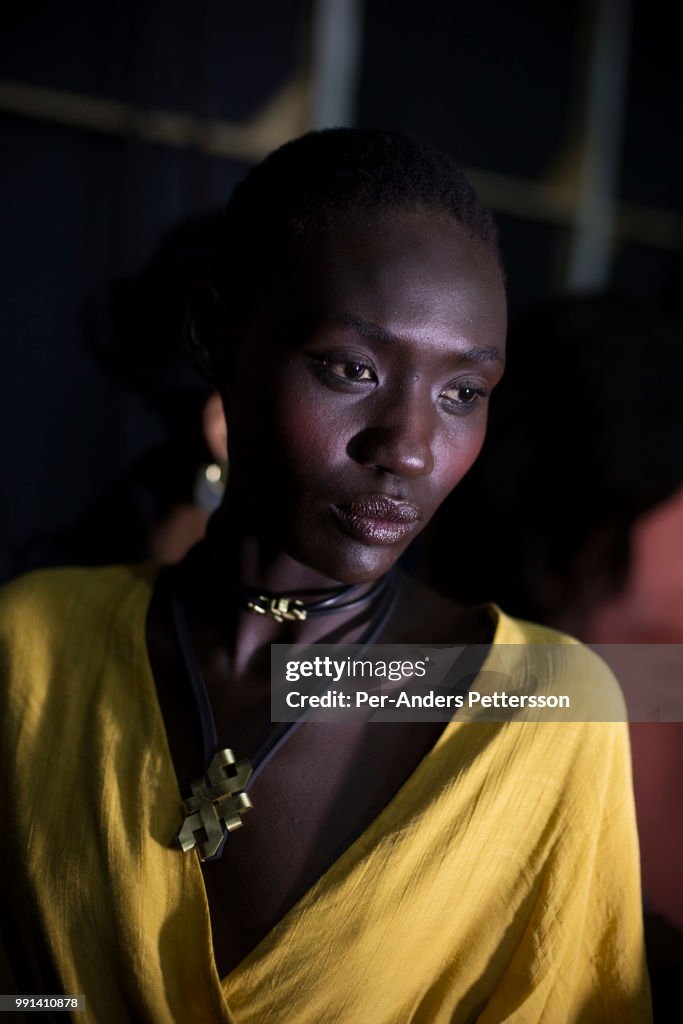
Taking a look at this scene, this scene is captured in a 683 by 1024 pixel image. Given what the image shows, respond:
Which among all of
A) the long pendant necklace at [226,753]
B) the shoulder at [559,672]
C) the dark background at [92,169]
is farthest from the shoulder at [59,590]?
the dark background at [92,169]

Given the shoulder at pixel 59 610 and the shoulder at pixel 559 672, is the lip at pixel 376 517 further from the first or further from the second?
the shoulder at pixel 59 610

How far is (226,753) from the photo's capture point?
83 cm

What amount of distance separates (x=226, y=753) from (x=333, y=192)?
48 centimetres

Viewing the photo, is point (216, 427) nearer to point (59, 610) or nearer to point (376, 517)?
point (59, 610)

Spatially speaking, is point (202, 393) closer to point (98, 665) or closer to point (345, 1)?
point (98, 665)

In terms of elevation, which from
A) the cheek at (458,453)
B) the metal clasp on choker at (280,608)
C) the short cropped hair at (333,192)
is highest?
the short cropped hair at (333,192)

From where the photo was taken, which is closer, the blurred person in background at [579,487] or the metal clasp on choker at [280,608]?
A: the metal clasp on choker at [280,608]

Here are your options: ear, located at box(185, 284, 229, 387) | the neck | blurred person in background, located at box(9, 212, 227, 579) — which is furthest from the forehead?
blurred person in background, located at box(9, 212, 227, 579)

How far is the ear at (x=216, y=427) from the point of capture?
1.35m

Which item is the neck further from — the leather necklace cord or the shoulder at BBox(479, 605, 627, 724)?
the shoulder at BBox(479, 605, 627, 724)

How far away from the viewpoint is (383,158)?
2.49ft

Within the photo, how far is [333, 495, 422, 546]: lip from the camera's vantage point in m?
0.73

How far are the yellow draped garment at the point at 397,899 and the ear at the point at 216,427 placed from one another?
22.4 inches

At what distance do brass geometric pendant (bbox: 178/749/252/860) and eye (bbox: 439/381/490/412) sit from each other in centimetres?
35
